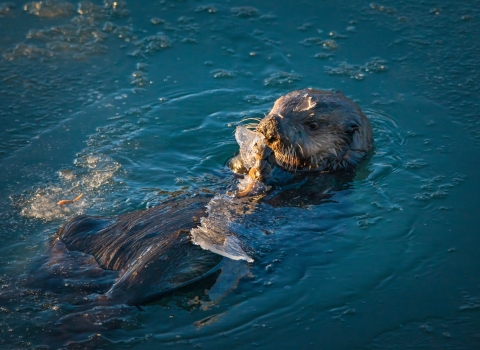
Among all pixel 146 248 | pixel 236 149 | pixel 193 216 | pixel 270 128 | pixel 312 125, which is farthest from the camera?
pixel 236 149

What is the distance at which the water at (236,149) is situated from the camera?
4145 millimetres

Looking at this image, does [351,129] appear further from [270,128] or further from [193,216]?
[193,216]

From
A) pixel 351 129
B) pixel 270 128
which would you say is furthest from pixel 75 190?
pixel 351 129

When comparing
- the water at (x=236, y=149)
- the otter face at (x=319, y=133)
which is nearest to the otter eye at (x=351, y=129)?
the otter face at (x=319, y=133)

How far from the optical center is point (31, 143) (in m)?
6.24

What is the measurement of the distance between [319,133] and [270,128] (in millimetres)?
503

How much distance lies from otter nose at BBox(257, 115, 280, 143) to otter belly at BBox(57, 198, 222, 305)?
0.96 metres

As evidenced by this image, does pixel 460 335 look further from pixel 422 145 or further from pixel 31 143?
pixel 31 143

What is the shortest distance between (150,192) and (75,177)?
760 mm

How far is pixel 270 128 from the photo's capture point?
5.30 m

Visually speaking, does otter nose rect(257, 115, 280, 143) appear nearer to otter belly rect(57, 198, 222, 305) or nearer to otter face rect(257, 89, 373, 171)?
otter face rect(257, 89, 373, 171)

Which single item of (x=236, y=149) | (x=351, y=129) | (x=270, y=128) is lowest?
(x=236, y=149)

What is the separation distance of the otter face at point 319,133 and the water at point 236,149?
216 millimetres

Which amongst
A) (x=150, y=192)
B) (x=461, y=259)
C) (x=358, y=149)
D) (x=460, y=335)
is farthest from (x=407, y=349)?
(x=150, y=192)
